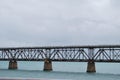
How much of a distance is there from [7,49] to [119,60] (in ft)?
202

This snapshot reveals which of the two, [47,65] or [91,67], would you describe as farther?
[47,65]

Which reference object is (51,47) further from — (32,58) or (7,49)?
(7,49)

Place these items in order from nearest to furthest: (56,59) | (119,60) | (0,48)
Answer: (119,60), (56,59), (0,48)

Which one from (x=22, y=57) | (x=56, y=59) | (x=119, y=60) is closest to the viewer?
(x=119, y=60)

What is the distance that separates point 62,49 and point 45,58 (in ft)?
25.8

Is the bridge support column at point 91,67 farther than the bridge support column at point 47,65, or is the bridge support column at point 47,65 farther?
the bridge support column at point 47,65

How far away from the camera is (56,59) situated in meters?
167

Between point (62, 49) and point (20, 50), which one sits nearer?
point (62, 49)

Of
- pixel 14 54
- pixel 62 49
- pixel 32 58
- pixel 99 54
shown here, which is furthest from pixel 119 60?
pixel 14 54

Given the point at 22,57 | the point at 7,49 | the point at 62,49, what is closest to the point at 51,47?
the point at 62,49

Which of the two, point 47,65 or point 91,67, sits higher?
point 47,65

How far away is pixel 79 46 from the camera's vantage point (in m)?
159

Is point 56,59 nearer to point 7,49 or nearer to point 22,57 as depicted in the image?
point 22,57

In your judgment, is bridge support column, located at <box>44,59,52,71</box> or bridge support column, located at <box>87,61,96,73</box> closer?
bridge support column, located at <box>87,61,96,73</box>
